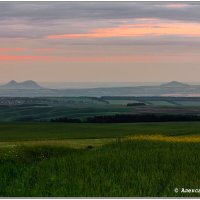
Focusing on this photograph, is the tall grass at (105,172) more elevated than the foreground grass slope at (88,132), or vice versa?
the tall grass at (105,172)

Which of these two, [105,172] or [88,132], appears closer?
[105,172]

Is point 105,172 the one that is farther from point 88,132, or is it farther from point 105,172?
point 88,132

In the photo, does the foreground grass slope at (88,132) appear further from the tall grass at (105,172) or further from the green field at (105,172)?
the tall grass at (105,172)

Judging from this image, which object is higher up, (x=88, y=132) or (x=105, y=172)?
(x=105, y=172)

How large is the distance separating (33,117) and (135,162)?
14818cm

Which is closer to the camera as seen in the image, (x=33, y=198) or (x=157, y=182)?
(x=33, y=198)

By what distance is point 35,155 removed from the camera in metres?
35.6

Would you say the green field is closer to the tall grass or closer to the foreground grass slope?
the tall grass

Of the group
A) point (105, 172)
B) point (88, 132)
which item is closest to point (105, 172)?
point (105, 172)

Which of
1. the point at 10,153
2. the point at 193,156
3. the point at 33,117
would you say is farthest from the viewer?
the point at 33,117

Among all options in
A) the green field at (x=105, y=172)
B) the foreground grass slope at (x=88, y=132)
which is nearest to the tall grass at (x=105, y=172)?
the green field at (x=105, y=172)

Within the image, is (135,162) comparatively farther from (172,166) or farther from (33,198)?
(33,198)

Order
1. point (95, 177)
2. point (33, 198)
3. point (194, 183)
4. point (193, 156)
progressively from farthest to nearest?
1. point (193, 156)
2. point (95, 177)
3. point (194, 183)
4. point (33, 198)

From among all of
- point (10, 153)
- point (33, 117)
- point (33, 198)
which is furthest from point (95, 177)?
point (33, 117)
